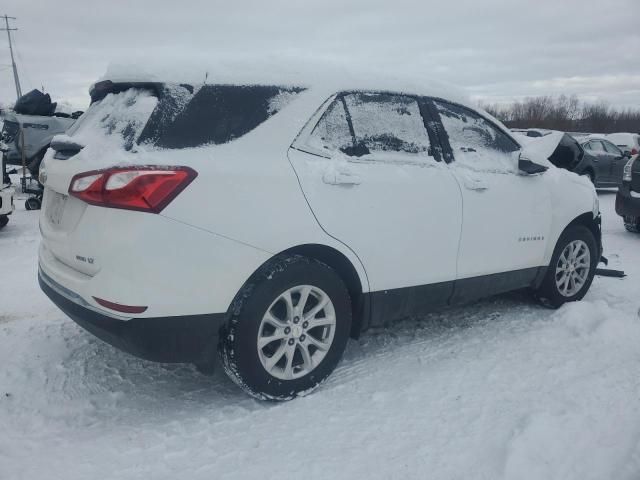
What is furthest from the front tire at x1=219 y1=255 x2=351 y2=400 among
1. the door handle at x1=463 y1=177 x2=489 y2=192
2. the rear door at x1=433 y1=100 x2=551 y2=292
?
the door handle at x1=463 y1=177 x2=489 y2=192

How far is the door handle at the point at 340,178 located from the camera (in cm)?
302

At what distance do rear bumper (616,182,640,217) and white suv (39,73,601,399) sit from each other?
526 centimetres

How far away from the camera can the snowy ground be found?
248cm

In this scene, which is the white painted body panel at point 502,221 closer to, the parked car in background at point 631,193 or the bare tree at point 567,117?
the parked car in background at point 631,193

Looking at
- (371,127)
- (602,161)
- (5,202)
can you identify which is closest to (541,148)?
(371,127)

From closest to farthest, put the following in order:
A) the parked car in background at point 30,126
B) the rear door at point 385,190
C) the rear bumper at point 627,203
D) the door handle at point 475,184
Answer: the rear door at point 385,190 < the door handle at point 475,184 < the rear bumper at point 627,203 < the parked car in background at point 30,126

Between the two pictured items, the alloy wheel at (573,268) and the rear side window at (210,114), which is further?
the alloy wheel at (573,268)

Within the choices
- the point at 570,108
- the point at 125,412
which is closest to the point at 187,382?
the point at 125,412

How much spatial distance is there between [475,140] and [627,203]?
544 centimetres

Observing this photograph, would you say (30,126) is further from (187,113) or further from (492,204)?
(492,204)

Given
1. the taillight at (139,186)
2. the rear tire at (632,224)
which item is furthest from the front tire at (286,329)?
the rear tire at (632,224)

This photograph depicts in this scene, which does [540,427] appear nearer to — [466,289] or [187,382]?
[466,289]

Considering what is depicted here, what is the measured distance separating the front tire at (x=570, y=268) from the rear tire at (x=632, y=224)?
14.2 ft

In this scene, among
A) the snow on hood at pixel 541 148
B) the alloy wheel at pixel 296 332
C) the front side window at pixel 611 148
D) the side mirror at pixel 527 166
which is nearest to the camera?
the alloy wheel at pixel 296 332
